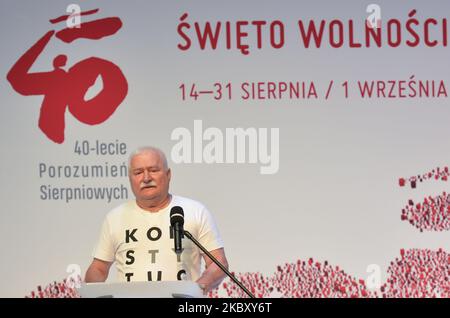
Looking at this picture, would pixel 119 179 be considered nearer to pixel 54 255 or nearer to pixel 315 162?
pixel 54 255

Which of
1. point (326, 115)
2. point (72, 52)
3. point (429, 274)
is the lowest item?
point (429, 274)

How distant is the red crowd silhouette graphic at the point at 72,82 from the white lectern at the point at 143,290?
86.3 inches

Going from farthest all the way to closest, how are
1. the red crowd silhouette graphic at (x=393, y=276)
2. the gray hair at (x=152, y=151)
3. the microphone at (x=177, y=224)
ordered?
the red crowd silhouette graphic at (x=393, y=276) < the gray hair at (x=152, y=151) < the microphone at (x=177, y=224)

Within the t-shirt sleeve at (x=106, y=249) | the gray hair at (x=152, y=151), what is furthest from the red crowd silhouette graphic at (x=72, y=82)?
the t-shirt sleeve at (x=106, y=249)

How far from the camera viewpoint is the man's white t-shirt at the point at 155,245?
4.53 m

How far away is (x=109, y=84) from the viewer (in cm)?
538

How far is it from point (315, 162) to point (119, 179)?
118 cm

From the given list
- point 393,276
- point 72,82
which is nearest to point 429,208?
point 393,276

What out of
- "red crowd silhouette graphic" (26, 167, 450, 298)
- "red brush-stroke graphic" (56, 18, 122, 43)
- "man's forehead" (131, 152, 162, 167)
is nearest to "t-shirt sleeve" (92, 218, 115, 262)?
"man's forehead" (131, 152, 162, 167)

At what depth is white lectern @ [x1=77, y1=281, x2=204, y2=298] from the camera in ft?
10.6

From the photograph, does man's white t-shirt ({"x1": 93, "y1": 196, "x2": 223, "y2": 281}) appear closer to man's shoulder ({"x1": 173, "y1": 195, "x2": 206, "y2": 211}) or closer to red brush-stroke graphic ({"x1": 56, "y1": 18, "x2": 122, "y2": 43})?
man's shoulder ({"x1": 173, "y1": 195, "x2": 206, "y2": 211})

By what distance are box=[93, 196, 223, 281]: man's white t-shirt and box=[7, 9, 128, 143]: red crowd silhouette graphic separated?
0.87 meters

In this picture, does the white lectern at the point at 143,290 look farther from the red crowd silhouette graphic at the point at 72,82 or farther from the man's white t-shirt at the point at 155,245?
the red crowd silhouette graphic at the point at 72,82

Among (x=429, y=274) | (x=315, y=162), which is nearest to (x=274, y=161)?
(x=315, y=162)
